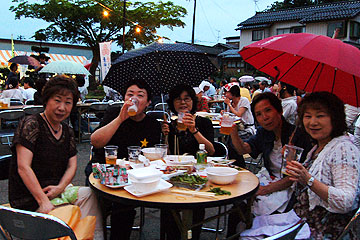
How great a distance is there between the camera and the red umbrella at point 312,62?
2053 millimetres

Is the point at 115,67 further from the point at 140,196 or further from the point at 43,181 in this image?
the point at 140,196

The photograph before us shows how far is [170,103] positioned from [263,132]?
44.0 inches

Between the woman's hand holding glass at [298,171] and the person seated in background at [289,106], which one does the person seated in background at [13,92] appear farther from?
the woman's hand holding glass at [298,171]

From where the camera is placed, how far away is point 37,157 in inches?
88.4

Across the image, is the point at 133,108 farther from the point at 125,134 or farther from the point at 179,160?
the point at 179,160

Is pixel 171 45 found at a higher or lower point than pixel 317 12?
lower

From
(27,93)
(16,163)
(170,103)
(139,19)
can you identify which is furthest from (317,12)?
(16,163)

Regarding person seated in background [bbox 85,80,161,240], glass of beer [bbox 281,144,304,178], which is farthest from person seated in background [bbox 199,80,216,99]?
glass of beer [bbox 281,144,304,178]

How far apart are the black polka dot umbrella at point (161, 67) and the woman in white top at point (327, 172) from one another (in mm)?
1698

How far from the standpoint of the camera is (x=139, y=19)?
24.2 meters

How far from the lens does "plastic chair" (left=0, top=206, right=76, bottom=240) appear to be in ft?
4.86

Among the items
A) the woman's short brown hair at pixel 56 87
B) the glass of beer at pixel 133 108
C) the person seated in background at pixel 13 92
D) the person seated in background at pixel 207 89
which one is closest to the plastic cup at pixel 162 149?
the glass of beer at pixel 133 108

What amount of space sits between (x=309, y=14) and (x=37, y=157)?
105 feet

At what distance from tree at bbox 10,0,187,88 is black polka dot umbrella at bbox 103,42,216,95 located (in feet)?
67.2
